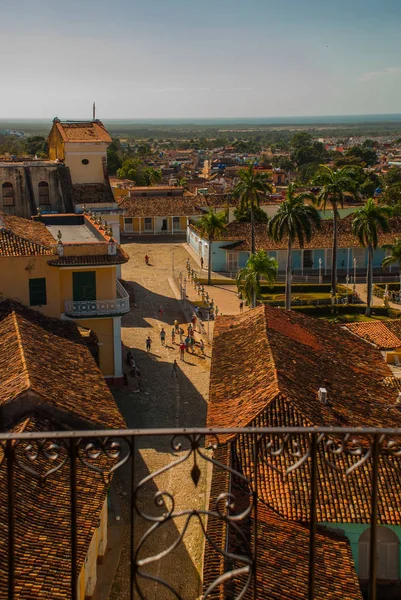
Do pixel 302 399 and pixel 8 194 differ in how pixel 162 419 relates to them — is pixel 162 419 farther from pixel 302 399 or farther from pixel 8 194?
pixel 8 194

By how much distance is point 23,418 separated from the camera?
50.3 ft

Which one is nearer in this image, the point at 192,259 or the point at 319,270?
the point at 319,270

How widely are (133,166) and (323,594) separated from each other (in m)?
86.9

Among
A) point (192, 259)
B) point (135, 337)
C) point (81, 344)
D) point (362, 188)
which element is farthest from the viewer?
point (362, 188)

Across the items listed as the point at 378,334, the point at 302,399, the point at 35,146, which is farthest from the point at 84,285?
the point at 35,146

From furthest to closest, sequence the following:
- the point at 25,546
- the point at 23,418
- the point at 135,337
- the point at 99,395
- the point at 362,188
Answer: the point at 362,188 < the point at 135,337 < the point at 99,395 < the point at 23,418 < the point at 25,546

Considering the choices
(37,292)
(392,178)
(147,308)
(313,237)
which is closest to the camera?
(37,292)

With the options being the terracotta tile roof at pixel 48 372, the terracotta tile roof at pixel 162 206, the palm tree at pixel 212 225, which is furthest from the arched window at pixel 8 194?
the terracotta tile roof at pixel 162 206

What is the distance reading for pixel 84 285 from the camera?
1003 inches

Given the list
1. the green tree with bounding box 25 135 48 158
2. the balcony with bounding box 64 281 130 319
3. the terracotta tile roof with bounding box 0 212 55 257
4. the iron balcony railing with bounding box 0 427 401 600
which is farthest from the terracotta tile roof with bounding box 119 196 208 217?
the green tree with bounding box 25 135 48 158

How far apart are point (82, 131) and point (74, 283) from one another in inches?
809

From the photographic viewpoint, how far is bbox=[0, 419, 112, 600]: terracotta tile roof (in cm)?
1052

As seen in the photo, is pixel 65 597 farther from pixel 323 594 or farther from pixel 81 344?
pixel 81 344

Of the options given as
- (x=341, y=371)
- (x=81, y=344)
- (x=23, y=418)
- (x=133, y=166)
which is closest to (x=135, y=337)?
(x=81, y=344)
